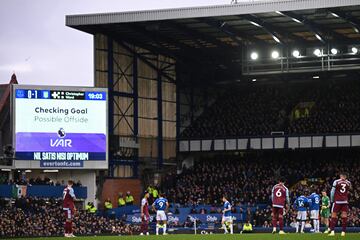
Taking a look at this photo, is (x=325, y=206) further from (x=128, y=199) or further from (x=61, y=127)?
(x=61, y=127)

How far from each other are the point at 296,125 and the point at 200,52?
28.1ft

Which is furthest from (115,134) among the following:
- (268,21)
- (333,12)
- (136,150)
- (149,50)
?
(333,12)

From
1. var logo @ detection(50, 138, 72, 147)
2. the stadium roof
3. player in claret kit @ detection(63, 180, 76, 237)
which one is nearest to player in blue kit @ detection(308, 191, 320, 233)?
player in claret kit @ detection(63, 180, 76, 237)

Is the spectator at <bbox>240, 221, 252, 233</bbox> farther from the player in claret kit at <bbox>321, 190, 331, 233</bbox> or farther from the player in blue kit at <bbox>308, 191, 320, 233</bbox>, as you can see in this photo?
the player in blue kit at <bbox>308, 191, 320, 233</bbox>

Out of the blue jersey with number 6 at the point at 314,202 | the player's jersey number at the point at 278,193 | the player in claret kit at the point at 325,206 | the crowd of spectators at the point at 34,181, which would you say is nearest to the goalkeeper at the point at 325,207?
the player in claret kit at the point at 325,206

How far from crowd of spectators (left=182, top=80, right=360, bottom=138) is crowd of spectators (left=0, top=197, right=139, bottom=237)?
47.9ft

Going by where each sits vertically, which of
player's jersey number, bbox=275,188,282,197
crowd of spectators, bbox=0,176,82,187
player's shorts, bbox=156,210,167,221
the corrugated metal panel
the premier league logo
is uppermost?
the corrugated metal panel

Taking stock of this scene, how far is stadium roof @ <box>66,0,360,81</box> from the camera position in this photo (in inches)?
2218

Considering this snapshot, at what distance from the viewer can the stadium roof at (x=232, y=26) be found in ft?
185

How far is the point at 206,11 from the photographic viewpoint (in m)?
57.5

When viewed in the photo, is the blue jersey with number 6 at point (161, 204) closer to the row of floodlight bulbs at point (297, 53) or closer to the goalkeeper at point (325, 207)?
the goalkeeper at point (325, 207)

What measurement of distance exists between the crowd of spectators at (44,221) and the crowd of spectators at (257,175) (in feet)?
25.8

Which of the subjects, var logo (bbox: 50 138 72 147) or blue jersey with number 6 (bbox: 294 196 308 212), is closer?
blue jersey with number 6 (bbox: 294 196 308 212)

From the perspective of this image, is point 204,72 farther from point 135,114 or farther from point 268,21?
point 268,21
